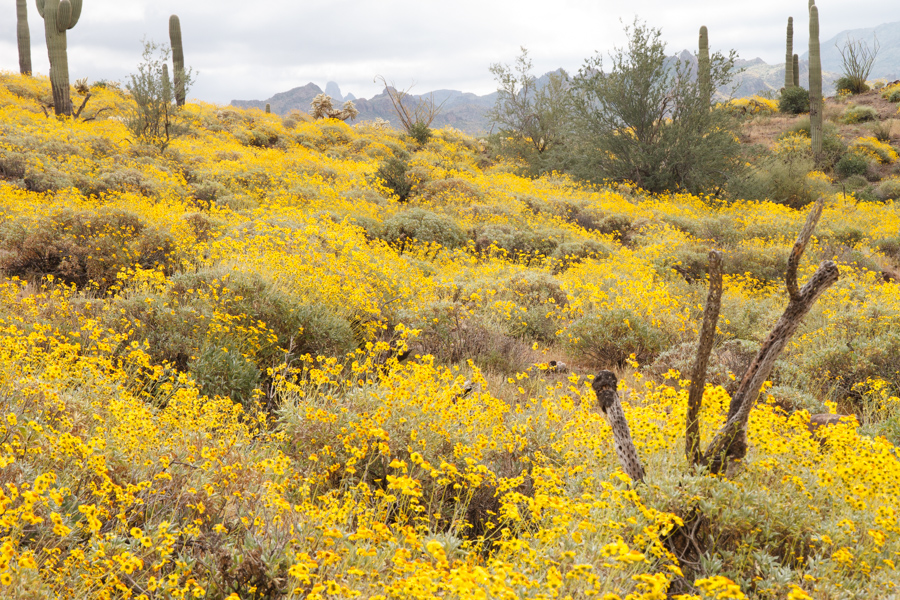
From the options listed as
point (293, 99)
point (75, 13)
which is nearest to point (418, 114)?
point (75, 13)

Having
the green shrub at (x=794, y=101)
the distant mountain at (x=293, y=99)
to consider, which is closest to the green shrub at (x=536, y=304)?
the green shrub at (x=794, y=101)

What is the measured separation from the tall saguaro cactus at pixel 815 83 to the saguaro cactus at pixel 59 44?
25.1 metres

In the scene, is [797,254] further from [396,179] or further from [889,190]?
[889,190]

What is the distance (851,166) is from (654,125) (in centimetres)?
842

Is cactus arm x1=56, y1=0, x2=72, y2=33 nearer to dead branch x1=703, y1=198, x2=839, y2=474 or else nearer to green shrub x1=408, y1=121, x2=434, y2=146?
green shrub x1=408, y1=121, x2=434, y2=146

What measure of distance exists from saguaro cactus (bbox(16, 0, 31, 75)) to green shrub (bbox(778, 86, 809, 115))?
3601 centimetres

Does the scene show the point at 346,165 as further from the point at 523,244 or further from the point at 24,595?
the point at 24,595

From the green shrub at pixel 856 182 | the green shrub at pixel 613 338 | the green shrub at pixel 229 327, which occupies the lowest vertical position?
the green shrub at pixel 613 338

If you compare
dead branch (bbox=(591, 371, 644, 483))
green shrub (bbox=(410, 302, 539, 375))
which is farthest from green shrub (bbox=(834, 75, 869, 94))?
dead branch (bbox=(591, 371, 644, 483))

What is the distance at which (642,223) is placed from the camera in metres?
11.8

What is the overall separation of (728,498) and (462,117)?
171031 mm

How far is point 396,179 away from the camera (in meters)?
13.8

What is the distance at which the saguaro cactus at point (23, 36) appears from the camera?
2214 centimetres

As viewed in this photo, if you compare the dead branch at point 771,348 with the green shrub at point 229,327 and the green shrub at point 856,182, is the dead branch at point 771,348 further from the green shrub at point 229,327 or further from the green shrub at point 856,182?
the green shrub at point 856,182
